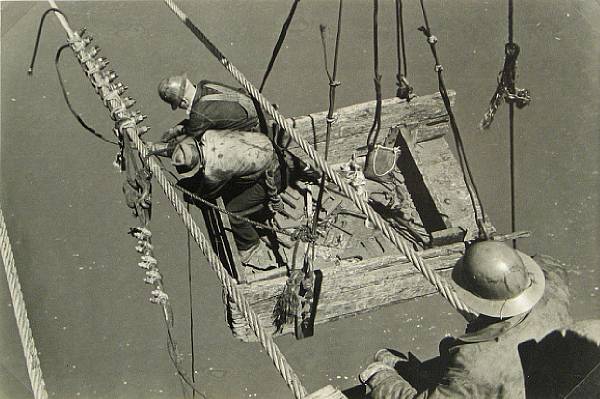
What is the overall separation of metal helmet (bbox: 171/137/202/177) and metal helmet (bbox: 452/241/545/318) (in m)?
2.13

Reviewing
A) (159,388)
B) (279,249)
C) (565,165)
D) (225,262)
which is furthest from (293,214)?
(565,165)

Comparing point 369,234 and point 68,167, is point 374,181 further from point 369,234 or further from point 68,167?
point 68,167

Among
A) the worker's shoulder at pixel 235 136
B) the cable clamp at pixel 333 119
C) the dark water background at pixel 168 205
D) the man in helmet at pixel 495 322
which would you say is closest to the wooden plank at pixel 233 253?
the worker's shoulder at pixel 235 136

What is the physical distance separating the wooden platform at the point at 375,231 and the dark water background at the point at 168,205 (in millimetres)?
542

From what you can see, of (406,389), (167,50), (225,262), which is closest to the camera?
(406,389)

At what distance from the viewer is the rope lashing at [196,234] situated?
2.91 m

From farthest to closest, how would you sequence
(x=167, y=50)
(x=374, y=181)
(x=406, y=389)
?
1. (x=167, y=50)
2. (x=374, y=181)
3. (x=406, y=389)

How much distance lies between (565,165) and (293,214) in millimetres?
2908

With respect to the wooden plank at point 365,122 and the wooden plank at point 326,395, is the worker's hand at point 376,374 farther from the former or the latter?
the wooden plank at point 365,122

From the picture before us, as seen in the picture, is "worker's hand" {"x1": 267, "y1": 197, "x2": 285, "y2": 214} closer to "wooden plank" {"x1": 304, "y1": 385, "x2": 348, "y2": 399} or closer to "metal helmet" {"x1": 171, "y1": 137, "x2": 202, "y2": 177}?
"metal helmet" {"x1": 171, "y1": 137, "x2": 202, "y2": 177}

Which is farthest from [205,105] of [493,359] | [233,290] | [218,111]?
[493,359]

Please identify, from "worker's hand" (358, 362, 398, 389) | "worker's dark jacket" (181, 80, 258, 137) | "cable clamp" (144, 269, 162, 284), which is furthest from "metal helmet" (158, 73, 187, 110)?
"worker's hand" (358, 362, 398, 389)

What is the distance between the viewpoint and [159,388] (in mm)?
5316

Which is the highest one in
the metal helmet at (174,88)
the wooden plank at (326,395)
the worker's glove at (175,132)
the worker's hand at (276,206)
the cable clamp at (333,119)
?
the metal helmet at (174,88)
